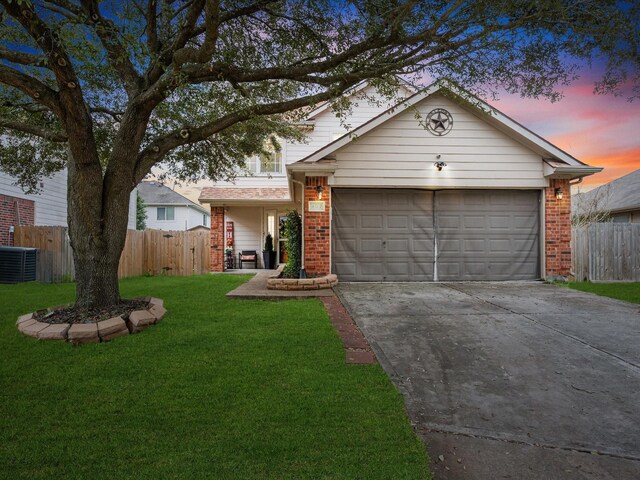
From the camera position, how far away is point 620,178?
23.2m

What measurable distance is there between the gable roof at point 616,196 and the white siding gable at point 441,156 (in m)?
11.7

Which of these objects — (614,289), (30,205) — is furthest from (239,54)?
(30,205)

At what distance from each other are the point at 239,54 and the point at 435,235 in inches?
264

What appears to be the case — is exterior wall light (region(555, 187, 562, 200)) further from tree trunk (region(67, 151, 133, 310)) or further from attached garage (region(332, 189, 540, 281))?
tree trunk (region(67, 151, 133, 310))

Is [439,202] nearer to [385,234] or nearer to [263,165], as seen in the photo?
[385,234]

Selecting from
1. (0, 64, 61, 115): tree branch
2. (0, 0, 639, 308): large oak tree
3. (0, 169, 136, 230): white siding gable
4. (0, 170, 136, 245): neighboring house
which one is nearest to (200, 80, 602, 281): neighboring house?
(0, 0, 639, 308): large oak tree

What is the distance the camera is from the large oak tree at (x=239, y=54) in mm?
5281

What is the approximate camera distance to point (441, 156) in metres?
10.2

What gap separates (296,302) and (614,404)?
5330 millimetres

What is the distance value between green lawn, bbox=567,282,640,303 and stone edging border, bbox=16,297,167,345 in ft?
32.0

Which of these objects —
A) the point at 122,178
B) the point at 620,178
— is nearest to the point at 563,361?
the point at 122,178

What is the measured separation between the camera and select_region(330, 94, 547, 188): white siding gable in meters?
10.0

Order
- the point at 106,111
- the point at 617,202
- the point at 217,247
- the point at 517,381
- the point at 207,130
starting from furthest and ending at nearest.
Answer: the point at 617,202 → the point at 217,247 → the point at 106,111 → the point at 207,130 → the point at 517,381

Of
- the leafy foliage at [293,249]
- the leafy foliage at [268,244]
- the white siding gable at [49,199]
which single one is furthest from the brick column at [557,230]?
the white siding gable at [49,199]
